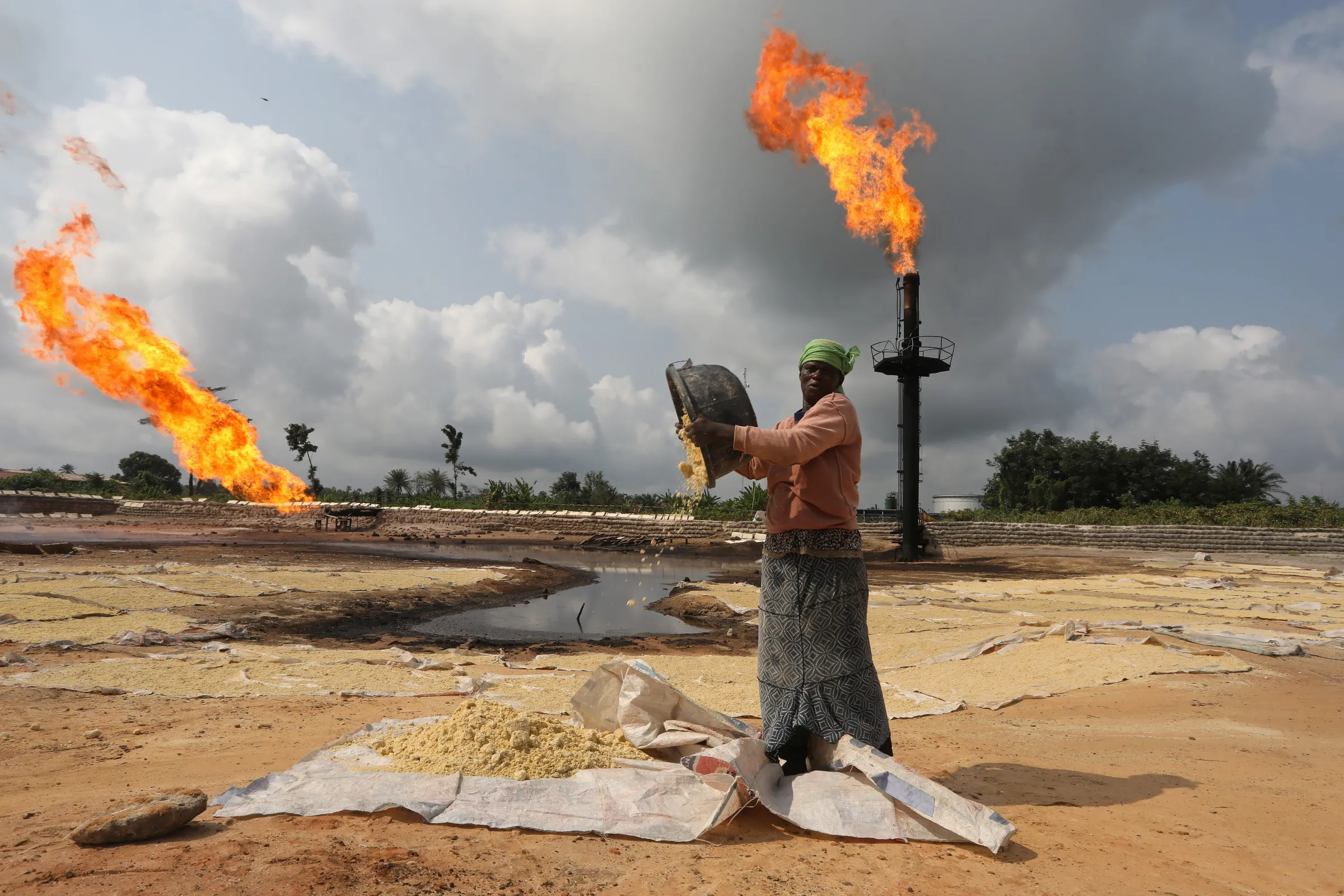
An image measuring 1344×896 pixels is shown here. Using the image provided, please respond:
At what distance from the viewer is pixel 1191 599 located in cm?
980

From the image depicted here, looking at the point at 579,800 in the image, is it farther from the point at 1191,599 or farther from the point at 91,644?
the point at 1191,599

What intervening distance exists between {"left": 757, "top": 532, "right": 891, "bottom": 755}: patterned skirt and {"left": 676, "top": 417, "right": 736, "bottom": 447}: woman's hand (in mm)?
585

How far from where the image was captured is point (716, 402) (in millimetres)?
2955

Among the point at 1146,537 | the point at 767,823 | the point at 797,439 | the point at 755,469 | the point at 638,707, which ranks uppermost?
the point at 797,439

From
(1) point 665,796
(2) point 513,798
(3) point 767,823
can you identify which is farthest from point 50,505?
(3) point 767,823

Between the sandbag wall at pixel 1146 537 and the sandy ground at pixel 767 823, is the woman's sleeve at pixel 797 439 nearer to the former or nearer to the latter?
the sandy ground at pixel 767 823

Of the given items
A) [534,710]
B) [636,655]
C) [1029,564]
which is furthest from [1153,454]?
[534,710]

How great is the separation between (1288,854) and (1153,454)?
41.1 metres

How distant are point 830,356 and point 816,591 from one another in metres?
1.04

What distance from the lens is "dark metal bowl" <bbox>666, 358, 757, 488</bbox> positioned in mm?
2930

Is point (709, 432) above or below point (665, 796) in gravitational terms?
above

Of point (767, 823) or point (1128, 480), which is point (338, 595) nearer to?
point (767, 823)

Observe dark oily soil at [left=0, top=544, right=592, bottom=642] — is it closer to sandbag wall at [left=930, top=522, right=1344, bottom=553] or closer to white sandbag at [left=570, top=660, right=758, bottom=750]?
white sandbag at [left=570, top=660, right=758, bottom=750]

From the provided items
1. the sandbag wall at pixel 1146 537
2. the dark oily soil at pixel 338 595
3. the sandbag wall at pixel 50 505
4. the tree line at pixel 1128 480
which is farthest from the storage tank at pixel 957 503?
the sandbag wall at pixel 50 505
